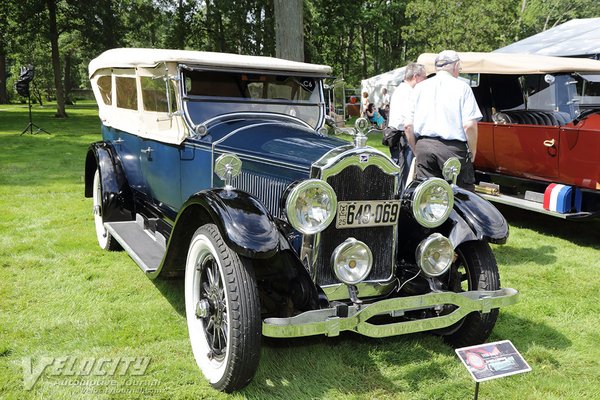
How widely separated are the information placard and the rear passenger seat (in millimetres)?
4683

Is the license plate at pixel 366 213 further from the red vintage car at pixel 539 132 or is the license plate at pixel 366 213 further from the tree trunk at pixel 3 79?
the tree trunk at pixel 3 79

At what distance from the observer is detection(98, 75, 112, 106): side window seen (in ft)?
18.7

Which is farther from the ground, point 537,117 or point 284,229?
point 537,117

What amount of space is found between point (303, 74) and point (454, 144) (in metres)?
1.48

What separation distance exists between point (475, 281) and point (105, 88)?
4486 millimetres

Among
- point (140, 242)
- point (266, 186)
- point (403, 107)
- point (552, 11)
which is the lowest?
point (140, 242)

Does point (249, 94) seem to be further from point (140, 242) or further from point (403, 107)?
point (403, 107)

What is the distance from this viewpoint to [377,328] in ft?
8.73

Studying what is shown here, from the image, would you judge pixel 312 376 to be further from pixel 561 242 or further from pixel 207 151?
pixel 561 242

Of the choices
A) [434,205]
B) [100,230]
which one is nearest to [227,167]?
[434,205]

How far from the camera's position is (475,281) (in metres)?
3.26

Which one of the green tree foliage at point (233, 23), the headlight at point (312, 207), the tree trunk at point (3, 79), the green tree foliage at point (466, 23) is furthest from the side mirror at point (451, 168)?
the tree trunk at point (3, 79)

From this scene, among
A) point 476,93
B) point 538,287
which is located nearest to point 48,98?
point 476,93

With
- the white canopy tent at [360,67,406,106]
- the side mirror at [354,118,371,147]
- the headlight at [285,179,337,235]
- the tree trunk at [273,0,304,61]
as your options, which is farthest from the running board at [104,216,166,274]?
the white canopy tent at [360,67,406,106]
